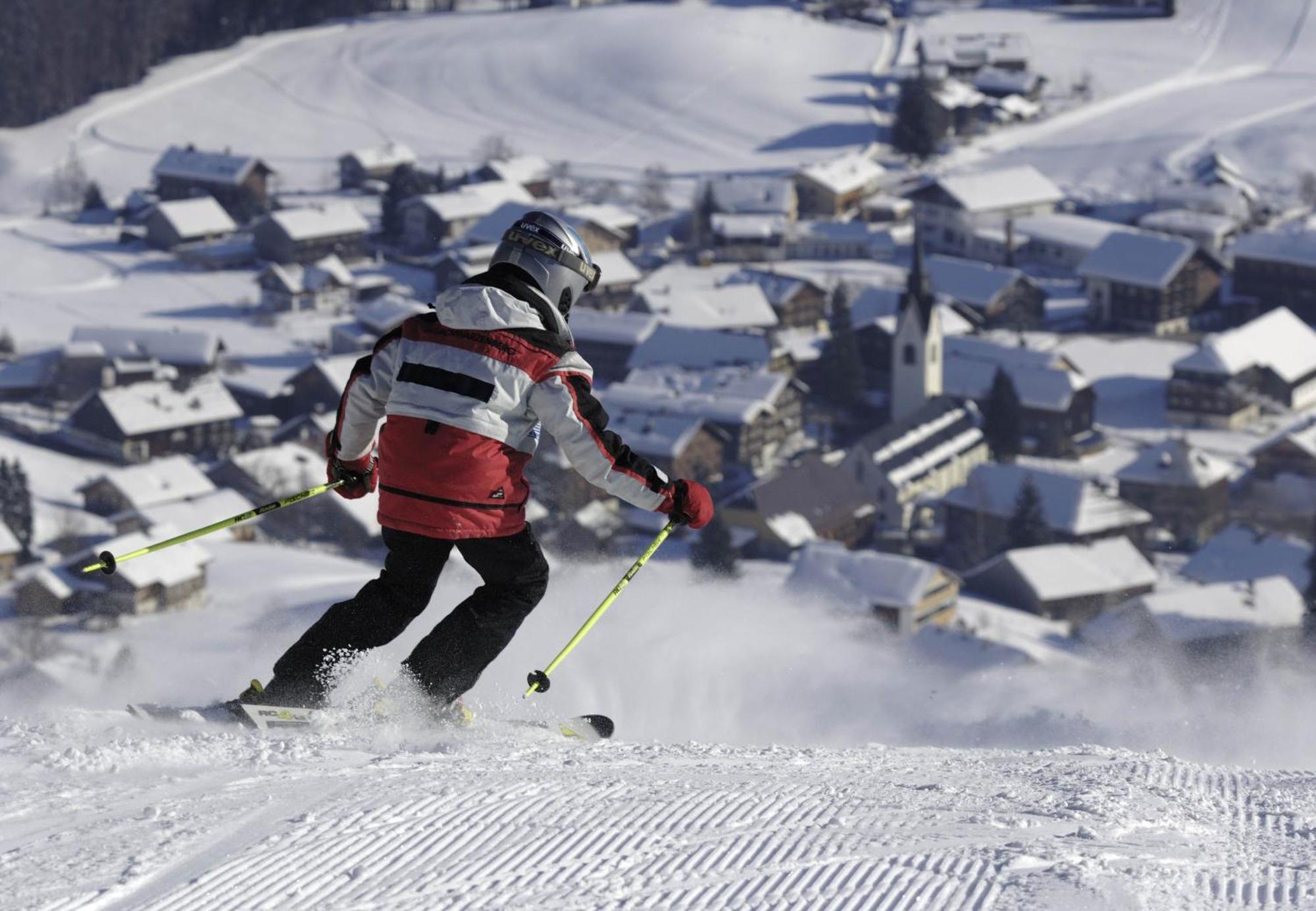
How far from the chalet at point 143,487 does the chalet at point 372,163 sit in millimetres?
24508

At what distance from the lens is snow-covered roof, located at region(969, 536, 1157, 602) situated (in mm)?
Answer: 20438

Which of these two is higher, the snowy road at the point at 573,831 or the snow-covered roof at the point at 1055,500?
the snowy road at the point at 573,831

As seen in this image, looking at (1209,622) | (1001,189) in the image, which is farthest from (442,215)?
(1209,622)

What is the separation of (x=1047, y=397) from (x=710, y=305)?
8816 mm

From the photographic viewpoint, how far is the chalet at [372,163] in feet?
158

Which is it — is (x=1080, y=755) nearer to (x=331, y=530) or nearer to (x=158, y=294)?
(x=331, y=530)

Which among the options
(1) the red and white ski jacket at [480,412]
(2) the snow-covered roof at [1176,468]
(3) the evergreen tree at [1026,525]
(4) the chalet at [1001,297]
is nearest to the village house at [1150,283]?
(4) the chalet at [1001,297]

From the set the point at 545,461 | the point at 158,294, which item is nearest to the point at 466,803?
the point at 545,461

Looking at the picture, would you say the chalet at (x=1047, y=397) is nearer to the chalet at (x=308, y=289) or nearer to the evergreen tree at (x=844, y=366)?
the evergreen tree at (x=844, y=366)

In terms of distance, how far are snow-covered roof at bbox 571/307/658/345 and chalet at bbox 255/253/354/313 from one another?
256 inches

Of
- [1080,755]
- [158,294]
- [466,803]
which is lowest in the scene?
[158,294]

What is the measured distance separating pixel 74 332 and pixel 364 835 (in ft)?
101

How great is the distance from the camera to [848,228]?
41375mm

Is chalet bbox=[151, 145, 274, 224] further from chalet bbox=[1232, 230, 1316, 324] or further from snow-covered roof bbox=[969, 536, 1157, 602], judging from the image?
snow-covered roof bbox=[969, 536, 1157, 602]
